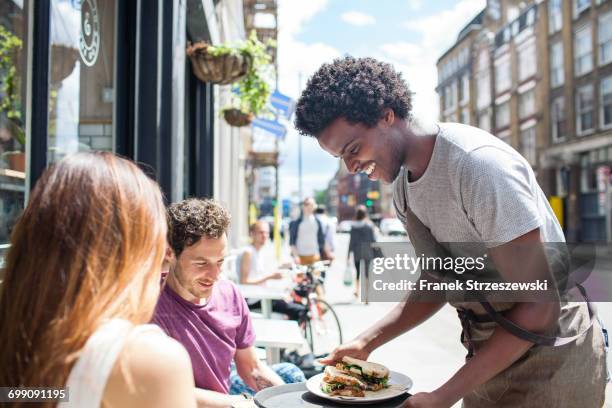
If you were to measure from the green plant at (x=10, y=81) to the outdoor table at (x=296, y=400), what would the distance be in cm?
159

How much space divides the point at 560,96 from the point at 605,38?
4.37 m

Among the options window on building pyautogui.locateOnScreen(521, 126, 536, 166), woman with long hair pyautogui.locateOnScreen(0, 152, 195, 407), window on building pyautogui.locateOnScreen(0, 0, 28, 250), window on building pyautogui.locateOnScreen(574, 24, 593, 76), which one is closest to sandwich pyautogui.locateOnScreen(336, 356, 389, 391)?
woman with long hair pyautogui.locateOnScreen(0, 152, 195, 407)

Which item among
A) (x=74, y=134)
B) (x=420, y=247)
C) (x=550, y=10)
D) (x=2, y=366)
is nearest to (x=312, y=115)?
(x=420, y=247)

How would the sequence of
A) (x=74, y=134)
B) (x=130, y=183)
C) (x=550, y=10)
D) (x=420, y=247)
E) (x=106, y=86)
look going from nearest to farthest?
(x=130, y=183) → (x=420, y=247) → (x=74, y=134) → (x=106, y=86) → (x=550, y=10)

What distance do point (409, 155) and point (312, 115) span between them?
32 centimetres

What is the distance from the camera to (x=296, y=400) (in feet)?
5.58

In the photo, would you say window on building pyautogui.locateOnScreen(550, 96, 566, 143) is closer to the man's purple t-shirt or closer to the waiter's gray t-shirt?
the man's purple t-shirt

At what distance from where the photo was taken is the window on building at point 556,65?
29953 millimetres

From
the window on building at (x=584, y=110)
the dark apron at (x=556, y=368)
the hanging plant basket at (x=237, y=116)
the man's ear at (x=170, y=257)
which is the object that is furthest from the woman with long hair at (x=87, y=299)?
the window on building at (x=584, y=110)

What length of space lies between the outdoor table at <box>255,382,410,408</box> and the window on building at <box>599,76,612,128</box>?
1110 inches

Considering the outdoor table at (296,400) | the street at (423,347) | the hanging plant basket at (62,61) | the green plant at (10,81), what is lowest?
the street at (423,347)

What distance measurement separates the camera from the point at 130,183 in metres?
1.18

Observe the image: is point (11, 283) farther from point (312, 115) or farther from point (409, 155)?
point (409, 155)

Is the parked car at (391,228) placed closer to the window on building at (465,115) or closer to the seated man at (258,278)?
the window on building at (465,115)
